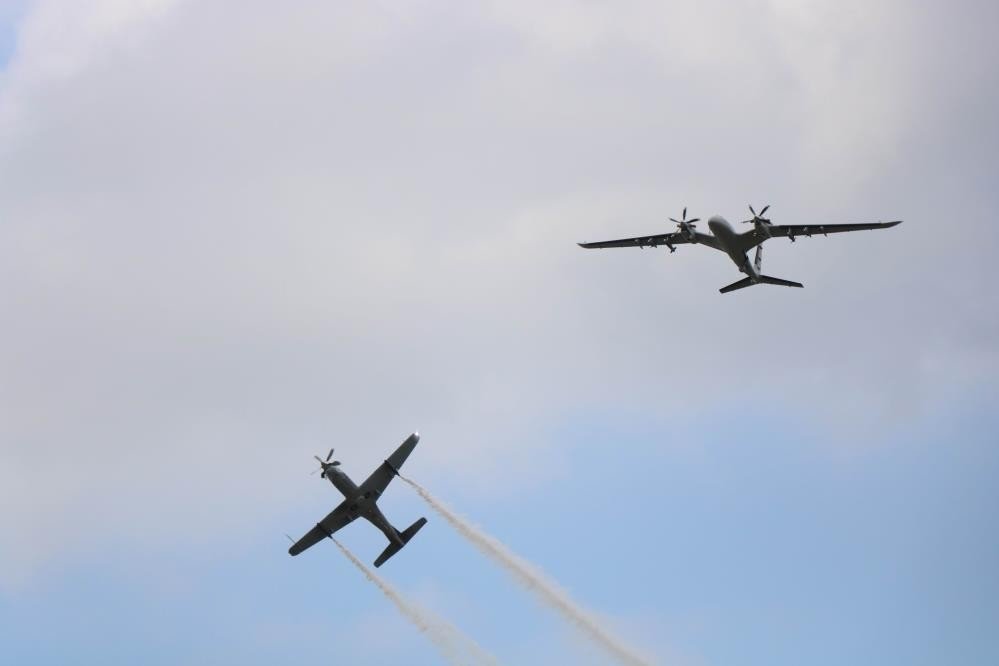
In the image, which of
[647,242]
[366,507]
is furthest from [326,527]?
[647,242]

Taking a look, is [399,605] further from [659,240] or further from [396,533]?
[659,240]

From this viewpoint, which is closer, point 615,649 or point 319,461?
point 615,649

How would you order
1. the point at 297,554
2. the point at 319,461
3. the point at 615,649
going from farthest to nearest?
1. the point at 297,554
2. the point at 319,461
3. the point at 615,649

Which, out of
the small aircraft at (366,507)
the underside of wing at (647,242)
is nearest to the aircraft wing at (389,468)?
the small aircraft at (366,507)

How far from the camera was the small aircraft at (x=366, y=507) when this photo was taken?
73.1m

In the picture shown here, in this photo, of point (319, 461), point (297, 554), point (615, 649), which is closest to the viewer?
point (615, 649)

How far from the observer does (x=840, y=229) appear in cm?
7950

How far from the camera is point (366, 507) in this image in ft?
247

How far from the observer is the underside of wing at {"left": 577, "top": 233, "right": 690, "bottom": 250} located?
82875 mm

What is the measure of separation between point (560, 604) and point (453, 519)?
10.1 metres

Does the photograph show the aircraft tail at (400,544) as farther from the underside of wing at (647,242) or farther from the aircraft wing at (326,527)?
the underside of wing at (647,242)

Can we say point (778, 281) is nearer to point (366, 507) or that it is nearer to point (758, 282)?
point (758, 282)

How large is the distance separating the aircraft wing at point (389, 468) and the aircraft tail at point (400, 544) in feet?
15.8

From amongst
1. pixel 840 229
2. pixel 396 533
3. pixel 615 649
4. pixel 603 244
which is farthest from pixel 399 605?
pixel 840 229
